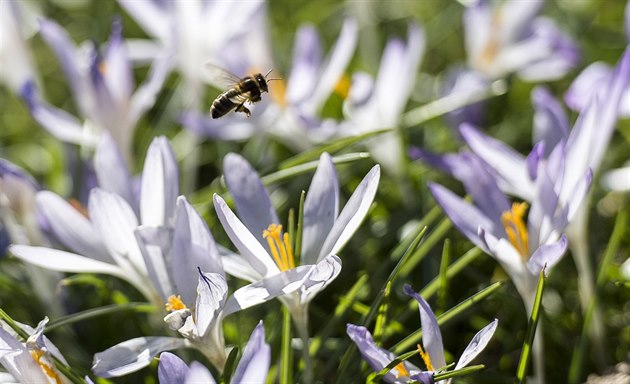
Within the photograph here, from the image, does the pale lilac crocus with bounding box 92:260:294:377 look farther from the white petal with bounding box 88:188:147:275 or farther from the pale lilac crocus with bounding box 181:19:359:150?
the pale lilac crocus with bounding box 181:19:359:150

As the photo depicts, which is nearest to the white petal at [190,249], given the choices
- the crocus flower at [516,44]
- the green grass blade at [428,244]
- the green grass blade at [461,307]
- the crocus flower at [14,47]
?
the green grass blade at [461,307]

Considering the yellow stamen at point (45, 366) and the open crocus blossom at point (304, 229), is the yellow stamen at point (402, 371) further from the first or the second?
the yellow stamen at point (45, 366)

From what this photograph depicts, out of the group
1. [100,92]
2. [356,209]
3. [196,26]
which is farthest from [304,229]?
[196,26]

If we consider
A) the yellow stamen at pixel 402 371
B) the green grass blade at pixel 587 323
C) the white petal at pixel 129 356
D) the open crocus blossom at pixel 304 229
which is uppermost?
the open crocus blossom at pixel 304 229

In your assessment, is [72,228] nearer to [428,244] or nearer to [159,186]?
[159,186]

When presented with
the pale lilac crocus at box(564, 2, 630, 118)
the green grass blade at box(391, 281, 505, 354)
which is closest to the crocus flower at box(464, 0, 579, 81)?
the pale lilac crocus at box(564, 2, 630, 118)

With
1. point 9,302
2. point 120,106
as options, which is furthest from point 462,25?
point 9,302
